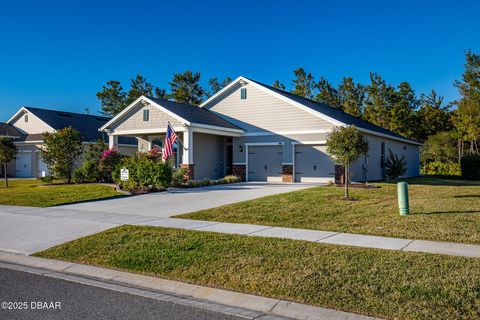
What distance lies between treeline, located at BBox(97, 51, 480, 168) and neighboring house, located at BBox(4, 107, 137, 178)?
1265 cm

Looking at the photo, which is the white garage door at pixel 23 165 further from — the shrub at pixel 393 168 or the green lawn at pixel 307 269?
the green lawn at pixel 307 269

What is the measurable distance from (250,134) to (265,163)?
1894mm

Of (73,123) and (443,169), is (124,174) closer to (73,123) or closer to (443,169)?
(73,123)

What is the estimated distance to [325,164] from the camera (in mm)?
21750

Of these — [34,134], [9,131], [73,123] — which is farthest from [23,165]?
[73,123]

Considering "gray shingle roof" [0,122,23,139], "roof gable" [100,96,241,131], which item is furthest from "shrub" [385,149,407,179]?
"gray shingle roof" [0,122,23,139]

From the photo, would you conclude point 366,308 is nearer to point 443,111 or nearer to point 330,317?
point 330,317

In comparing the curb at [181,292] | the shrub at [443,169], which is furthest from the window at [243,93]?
the shrub at [443,169]

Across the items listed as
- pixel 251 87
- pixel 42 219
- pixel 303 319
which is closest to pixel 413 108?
pixel 251 87

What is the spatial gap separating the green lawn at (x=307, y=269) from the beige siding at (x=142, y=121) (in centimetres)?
1414

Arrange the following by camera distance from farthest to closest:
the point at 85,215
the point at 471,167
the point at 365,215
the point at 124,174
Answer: the point at 471,167, the point at 124,174, the point at 85,215, the point at 365,215

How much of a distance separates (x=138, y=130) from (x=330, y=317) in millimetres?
20091

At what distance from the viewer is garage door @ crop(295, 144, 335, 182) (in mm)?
21688

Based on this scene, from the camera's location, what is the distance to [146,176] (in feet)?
57.2
